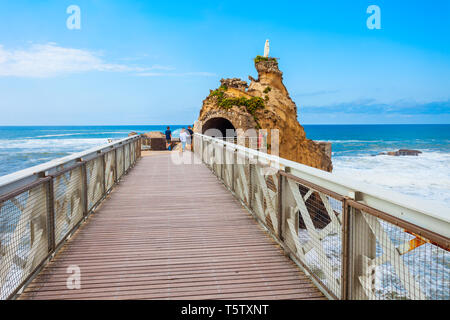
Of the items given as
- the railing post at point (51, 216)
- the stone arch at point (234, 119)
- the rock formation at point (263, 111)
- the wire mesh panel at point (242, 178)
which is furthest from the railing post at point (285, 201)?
the stone arch at point (234, 119)

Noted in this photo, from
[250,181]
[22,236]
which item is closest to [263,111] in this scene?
[250,181]

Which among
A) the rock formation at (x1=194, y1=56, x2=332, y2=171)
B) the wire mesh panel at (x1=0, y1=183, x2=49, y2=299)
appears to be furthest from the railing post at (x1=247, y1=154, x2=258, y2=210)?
the rock formation at (x1=194, y1=56, x2=332, y2=171)

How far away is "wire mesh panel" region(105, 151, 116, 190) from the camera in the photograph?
754 cm

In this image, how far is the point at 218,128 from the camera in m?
27.2

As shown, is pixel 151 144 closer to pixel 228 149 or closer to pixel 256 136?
pixel 256 136

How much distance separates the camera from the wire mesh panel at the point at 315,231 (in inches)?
114

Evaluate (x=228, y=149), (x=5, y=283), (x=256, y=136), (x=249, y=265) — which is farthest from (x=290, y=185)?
(x=256, y=136)

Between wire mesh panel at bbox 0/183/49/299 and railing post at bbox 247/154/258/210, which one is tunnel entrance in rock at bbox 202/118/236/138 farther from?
wire mesh panel at bbox 0/183/49/299

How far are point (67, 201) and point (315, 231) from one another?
3.05 meters

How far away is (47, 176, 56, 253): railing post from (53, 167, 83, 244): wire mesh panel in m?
0.18

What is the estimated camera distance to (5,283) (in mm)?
2807

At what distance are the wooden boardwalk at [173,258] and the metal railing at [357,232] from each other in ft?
0.91

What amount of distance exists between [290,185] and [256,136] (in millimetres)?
19717

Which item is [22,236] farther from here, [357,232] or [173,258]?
[357,232]
